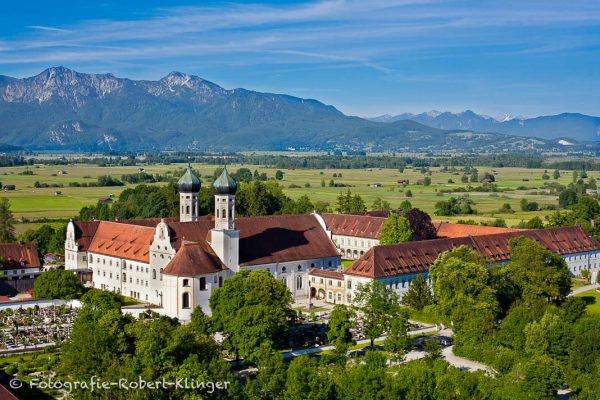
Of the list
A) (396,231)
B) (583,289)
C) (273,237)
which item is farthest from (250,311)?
(583,289)

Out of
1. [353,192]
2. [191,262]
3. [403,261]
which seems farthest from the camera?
[353,192]

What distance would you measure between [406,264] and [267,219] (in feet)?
42.3

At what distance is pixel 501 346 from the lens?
48875 mm

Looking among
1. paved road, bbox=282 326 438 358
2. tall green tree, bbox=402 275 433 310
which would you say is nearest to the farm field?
tall green tree, bbox=402 275 433 310

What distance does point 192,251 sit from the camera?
2367 inches

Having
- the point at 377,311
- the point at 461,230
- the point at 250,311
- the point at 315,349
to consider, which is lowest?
the point at 315,349

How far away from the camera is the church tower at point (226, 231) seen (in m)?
63.2

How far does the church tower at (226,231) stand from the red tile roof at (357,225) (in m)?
26.1

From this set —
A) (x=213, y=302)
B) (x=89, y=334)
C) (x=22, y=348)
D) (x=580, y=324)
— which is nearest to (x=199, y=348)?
(x=89, y=334)

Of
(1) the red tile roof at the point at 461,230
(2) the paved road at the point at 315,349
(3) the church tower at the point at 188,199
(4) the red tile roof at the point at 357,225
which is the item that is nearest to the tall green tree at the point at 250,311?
(2) the paved road at the point at 315,349

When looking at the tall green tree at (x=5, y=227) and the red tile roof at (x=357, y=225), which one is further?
the tall green tree at (x=5, y=227)

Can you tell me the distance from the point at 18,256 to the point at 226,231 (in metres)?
21.0

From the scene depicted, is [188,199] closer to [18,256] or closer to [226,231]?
[226,231]

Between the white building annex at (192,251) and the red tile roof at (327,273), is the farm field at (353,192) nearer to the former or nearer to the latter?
the white building annex at (192,251)
